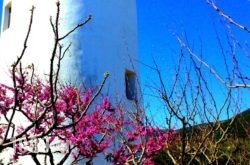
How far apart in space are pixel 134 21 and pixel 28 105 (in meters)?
3.83

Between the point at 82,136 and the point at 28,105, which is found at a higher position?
the point at 28,105

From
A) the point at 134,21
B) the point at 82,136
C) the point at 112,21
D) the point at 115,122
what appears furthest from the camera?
the point at 134,21

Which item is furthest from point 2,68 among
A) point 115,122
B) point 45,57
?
point 115,122

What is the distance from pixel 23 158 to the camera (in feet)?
27.1

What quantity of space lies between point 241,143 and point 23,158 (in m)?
3.95

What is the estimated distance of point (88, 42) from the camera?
29.0 ft

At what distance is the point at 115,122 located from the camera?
6.98 meters

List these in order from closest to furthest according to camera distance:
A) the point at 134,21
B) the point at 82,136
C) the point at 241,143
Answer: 1. the point at 82,136
2. the point at 241,143
3. the point at 134,21

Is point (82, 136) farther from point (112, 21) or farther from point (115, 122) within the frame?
point (112, 21)

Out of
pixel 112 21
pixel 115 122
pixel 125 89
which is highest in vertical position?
pixel 112 21

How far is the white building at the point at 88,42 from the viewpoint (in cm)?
870

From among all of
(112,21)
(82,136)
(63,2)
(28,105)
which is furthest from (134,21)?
(82,136)

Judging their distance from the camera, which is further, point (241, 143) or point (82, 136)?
point (241, 143)

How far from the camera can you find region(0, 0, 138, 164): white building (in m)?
8.70
